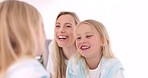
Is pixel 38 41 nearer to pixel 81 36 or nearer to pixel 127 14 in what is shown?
pixel 81 36

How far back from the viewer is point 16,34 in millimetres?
625

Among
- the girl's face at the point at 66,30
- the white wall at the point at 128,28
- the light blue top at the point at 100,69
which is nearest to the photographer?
the light blue top at the point at 100,69

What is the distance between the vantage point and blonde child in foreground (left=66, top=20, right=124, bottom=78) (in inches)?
50.4

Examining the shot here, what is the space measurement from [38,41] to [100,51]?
2.38ft

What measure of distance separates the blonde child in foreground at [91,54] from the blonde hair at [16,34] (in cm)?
65

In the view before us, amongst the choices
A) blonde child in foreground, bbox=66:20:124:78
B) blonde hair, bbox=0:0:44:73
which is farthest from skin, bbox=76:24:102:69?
blonde hair, bbox=0:0:44:73

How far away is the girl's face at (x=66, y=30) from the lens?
1.42 meters

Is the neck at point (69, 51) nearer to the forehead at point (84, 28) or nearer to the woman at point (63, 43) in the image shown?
the woman at point (63, 43)

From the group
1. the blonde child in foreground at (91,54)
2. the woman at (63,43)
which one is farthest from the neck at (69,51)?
the blonde child in foreground at (91,54)

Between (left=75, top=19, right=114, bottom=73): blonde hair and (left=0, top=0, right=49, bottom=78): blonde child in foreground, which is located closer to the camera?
(left=0, top=0, right=49, bottom=78): blonde child in foreground

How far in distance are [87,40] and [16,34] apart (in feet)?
2.28

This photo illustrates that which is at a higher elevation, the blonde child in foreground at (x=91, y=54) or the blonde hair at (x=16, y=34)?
the blonde hair at (x=16, y=34)

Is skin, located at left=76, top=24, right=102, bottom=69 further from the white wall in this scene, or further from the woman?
the white wall

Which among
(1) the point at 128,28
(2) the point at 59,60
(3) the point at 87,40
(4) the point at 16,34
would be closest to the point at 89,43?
(3) the point at 87,40
